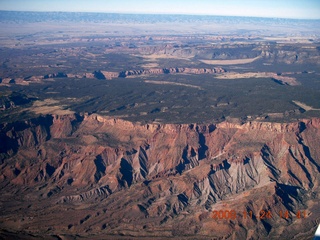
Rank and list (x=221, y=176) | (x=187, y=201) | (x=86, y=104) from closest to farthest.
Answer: (x=187, y=201)
(x=221, y=176)
(x=86, y=104)

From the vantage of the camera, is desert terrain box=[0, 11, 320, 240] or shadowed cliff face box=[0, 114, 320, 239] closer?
desert terrain box=[0, 11, 320, 240]

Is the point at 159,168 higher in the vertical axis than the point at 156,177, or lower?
higher

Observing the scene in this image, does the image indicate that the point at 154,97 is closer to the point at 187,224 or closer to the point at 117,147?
the point at 117,147

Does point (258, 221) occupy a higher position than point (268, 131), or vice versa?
point (268, 131)

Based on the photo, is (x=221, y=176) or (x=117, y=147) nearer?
(x=221, y=176)

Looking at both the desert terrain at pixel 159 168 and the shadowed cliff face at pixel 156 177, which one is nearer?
the desert terrain at pixel 159 168

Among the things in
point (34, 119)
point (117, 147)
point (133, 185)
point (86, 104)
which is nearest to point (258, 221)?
point (133, 185)

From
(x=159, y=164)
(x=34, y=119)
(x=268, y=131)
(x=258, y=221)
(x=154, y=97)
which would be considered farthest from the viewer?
(x=154, y=97)

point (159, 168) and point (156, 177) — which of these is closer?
point (156, 177)
